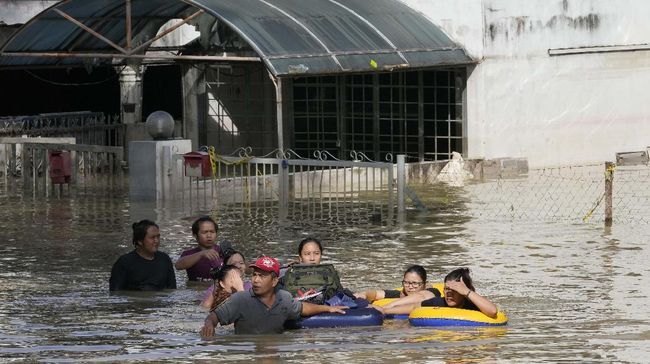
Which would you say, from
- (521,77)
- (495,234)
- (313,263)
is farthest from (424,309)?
(521,77)

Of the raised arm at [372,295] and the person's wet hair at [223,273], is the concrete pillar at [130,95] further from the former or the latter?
the person's wet hair at [223,273]

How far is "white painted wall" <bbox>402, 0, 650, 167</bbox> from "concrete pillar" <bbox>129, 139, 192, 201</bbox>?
26.0ft

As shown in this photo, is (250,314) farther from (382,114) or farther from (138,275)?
(382,114)

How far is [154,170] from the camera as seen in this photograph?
1081 inches

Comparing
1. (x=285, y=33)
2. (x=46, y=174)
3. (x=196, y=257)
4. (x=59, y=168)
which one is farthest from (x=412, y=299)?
(x=46, y=174)

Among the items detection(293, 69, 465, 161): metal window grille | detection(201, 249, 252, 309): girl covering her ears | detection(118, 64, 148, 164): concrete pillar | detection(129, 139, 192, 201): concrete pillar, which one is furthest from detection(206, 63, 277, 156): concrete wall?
detection(201, 249, 252, 309): girl covering her ears

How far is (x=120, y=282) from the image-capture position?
17812 mm

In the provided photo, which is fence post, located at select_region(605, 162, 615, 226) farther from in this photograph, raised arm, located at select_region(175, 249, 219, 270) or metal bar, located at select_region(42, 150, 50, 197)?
metal bar, located at select_region(42, 150, 50, 197)

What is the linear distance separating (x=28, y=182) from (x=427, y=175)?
7617 millimetres

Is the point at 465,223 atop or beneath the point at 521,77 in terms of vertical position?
beneath

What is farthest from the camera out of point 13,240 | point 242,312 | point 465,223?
point 465,223

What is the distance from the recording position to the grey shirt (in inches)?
584

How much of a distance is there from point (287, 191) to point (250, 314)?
12.2m

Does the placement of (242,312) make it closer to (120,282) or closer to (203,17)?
(120,282)
